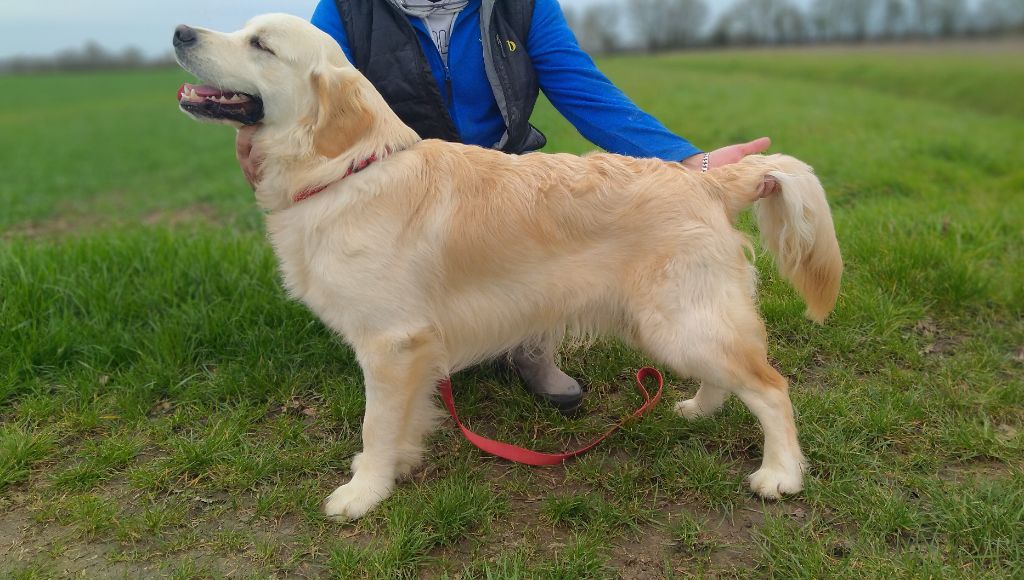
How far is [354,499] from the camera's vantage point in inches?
99.3

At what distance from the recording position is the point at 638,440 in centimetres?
293

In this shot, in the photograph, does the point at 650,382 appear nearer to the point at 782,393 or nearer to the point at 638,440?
the point at 638,440

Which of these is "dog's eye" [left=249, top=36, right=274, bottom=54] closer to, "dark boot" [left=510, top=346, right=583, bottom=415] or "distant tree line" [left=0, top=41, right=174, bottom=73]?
"dark boot" [left=510, top=346, right=583, bottom=415]

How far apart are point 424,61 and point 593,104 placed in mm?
845

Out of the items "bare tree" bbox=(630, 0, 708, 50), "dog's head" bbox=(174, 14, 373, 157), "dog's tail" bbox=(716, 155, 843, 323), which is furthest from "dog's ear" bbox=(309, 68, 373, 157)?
"bare tree" bbox=(630, 0, 708, 50)

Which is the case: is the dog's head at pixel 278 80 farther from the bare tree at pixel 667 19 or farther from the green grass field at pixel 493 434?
the bare tree at pixel 667 19

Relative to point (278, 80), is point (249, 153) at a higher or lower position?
lower

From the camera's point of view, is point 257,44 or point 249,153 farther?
point 249,153

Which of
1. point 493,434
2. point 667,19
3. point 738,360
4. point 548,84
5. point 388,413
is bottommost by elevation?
point 493,434

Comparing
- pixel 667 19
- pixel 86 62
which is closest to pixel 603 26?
pixel 667 19

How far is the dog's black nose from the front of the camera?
7.80ft

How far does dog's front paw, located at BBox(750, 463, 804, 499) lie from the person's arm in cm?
131

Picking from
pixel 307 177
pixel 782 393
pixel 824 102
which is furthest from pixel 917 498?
pixel 824 102

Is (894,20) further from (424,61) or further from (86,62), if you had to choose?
(86,62)
